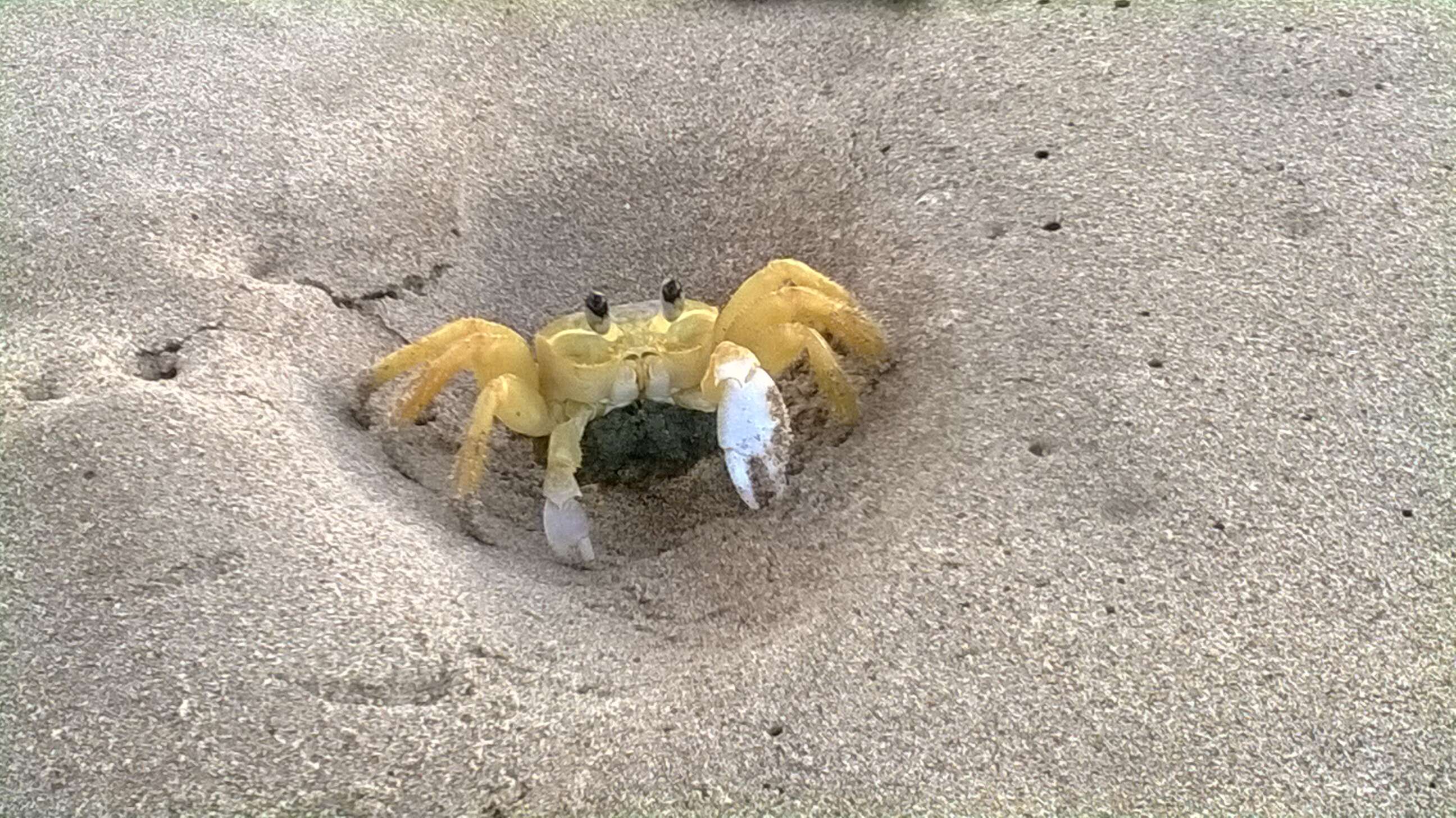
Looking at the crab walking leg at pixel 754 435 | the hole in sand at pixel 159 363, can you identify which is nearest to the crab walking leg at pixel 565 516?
the crab walking leg at pixel 754 435

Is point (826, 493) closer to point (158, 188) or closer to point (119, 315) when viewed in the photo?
point (119, 315)

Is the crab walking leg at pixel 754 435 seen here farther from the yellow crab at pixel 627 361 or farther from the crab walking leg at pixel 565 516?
the crab walking leg at pixel 565 516

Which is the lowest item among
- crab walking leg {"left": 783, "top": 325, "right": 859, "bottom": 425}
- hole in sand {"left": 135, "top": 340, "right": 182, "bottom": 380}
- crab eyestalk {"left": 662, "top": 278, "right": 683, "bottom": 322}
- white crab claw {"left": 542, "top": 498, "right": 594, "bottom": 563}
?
white crab claw {"left": 542, "top": 498, "right": 594, "bottom": 563}

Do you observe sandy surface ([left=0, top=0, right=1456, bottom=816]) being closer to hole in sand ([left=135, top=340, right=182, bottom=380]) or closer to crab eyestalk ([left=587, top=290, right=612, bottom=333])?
hole in sand ([left=135, top=340, right=182, bottom=380])

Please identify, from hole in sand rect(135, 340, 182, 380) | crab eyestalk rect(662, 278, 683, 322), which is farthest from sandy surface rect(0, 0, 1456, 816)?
crab eyestalk rect(662, 278, 683, 322)

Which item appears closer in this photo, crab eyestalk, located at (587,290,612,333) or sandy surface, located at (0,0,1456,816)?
sandy surface, located at (0,0,1456,816)

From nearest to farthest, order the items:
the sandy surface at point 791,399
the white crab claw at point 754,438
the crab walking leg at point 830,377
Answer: the sandy surface at point 791,399 → the white crab claw at point 754,438 → the crab walking leg at point 830,377

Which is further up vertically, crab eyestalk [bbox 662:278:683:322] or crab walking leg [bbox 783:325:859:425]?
crab eyestalk [bbox 662:278:683:322]

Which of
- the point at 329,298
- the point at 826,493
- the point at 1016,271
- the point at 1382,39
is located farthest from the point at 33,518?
the point at 1382,39
